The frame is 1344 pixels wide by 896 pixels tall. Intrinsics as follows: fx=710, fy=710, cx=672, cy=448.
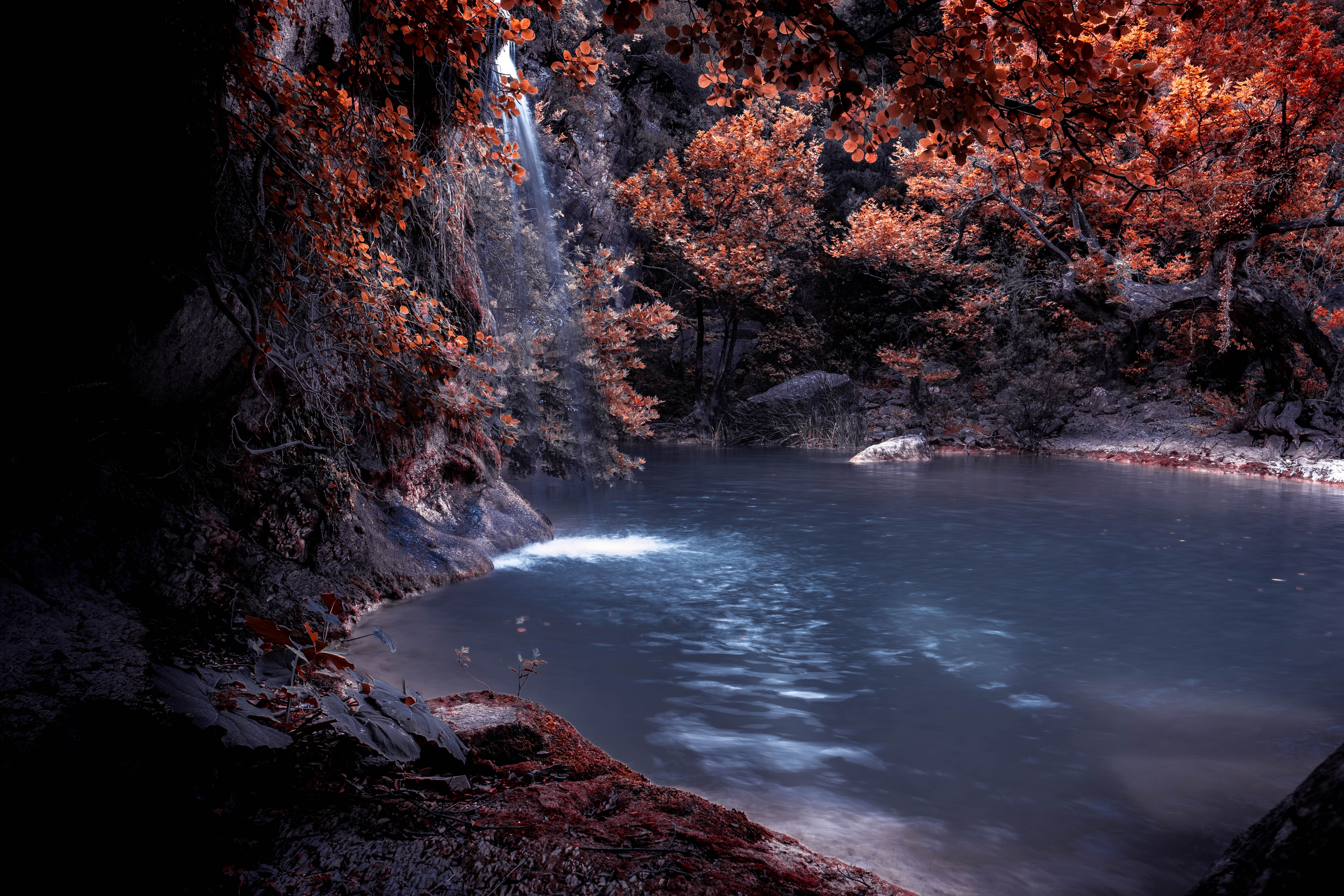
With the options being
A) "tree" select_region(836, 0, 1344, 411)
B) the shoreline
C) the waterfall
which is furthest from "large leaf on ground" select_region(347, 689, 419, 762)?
the shoreline

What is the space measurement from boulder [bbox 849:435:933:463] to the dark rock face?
1753 centimetres

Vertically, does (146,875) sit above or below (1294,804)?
below

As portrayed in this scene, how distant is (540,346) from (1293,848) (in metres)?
9.80

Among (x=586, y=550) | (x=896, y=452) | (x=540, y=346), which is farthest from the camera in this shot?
(x=896, y=452)

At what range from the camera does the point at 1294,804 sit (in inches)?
57.5

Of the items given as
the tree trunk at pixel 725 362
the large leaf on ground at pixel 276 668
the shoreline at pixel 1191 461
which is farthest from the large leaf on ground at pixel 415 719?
the tree trunk at pixel 725 362

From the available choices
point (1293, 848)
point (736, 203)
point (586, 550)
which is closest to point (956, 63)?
point (1293, 848)

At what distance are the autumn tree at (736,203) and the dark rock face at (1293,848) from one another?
62.4 ft

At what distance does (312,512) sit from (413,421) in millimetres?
1015

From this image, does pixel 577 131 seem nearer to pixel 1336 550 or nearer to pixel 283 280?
pixel 283 280

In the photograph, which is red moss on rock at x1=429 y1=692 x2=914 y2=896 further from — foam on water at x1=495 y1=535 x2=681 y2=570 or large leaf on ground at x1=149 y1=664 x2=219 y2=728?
foam on water at x1=495 y1=535 x2=681 y2=570

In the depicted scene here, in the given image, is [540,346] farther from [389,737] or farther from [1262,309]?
[1262,309]

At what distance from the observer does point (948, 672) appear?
15.7ft

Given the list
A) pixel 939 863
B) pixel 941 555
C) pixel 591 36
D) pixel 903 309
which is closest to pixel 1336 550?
pixel 941 555
